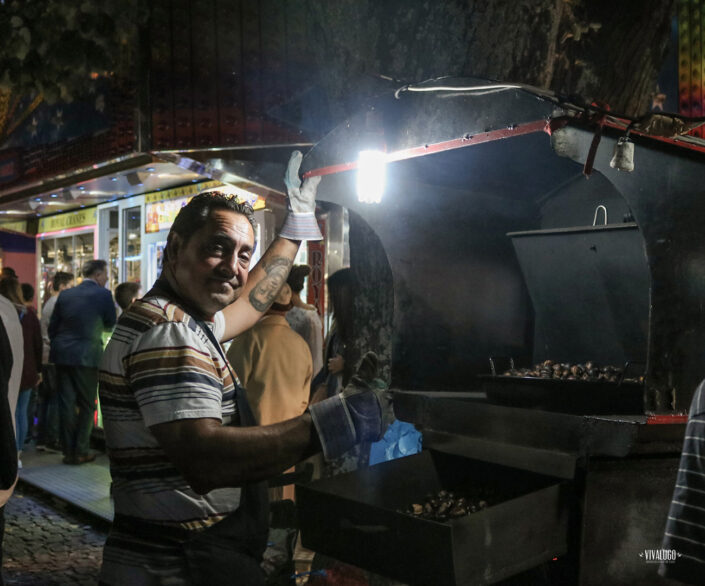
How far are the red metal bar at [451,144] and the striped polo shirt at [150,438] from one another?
161cm

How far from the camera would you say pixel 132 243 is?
1298 centimetres

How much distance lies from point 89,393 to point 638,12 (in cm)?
803

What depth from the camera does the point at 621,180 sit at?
9.17 ft

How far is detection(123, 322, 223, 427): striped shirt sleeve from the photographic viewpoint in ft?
6.55

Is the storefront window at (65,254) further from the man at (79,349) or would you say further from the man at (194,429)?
the man at (194,429)

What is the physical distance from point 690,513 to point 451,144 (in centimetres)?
187

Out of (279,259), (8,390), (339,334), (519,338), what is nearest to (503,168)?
(519,338)

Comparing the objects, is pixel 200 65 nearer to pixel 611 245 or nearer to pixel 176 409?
pixel 611 245

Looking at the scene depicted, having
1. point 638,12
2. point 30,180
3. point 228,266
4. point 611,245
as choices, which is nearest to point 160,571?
point 228,266

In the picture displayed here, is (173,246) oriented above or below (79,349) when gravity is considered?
above

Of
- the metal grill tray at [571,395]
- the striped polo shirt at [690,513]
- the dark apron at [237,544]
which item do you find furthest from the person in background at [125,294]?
the striped polo shirt at [690,513]

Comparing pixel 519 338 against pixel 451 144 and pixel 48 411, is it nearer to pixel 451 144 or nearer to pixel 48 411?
pixel 451 144

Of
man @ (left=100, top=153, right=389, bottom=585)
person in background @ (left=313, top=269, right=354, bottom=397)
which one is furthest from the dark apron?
person in background @ (left=313, top=269, right=354, bottom=397)

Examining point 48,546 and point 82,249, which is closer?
point 48,546
